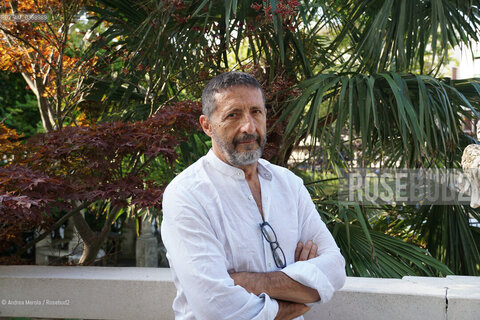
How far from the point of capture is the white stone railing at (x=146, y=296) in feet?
6.51

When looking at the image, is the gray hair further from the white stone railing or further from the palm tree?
the palm tree

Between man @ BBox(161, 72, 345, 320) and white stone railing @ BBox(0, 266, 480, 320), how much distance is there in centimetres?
42

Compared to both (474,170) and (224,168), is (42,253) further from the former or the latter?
(474,170)

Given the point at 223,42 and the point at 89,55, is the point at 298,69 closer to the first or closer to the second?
the point at 223,42

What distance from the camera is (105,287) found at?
219 centimetres

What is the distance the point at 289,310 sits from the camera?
1.58m

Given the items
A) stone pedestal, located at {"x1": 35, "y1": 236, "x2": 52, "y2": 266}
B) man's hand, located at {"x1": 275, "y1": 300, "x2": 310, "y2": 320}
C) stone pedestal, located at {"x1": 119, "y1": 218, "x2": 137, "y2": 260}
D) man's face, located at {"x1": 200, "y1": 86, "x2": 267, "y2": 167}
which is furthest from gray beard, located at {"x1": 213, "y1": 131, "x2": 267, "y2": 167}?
stone pedestal, located at {"x1": 119, "y1": 218, "x2": 137, "y2": 260}

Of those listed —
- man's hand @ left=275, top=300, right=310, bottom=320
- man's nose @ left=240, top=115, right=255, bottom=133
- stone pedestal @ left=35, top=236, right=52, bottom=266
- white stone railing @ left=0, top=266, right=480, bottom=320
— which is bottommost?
stone pedestal @ left=35, top=236, right=52, bottom=266

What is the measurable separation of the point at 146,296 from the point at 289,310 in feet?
2.65

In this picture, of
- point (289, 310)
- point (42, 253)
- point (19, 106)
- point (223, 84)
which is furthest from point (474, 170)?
point (19, 106)

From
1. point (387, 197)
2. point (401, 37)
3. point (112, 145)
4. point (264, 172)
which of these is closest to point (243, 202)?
point (264, 172)

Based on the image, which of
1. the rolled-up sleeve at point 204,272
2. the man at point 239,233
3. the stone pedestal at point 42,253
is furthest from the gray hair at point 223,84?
→ the stone pedestal at point 42,253

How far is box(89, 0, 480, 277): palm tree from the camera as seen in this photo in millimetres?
2898

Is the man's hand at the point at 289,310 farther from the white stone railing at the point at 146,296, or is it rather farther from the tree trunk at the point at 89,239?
the tree trunk at the point at 89,239
